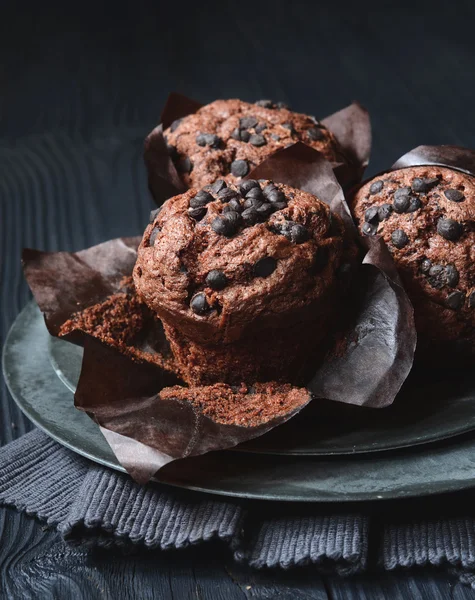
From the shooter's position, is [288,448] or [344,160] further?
[344,160]

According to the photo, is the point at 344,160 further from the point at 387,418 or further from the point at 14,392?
the point at 14,392

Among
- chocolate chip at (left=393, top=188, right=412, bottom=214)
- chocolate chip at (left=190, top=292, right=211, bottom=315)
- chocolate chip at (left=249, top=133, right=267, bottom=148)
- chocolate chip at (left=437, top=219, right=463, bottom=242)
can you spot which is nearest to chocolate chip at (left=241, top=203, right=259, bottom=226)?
chocolate chip at (left=190, top=292, right=211, bottom=315)

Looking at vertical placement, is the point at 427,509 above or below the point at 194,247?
below

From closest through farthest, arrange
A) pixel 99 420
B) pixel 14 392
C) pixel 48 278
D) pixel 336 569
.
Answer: pixel 336 569 < pixel 99 420 < pixel 14 392 < pixel 48 278

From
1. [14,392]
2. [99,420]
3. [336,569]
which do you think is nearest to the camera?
[336,569]

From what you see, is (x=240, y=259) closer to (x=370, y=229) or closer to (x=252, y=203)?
(x=252, y=203)

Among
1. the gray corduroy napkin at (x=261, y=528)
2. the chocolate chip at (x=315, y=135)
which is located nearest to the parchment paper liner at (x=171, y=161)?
the chocolate chip at (x=315, y=135)

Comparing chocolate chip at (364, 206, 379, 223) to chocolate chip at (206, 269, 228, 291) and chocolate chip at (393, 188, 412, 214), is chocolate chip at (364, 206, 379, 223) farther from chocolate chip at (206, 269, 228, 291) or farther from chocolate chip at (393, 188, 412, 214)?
chocolate chip at (206, 269, 228, 291)

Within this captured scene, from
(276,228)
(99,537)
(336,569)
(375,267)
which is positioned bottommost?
(336,569)

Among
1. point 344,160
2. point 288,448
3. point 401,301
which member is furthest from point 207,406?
point 344,160
